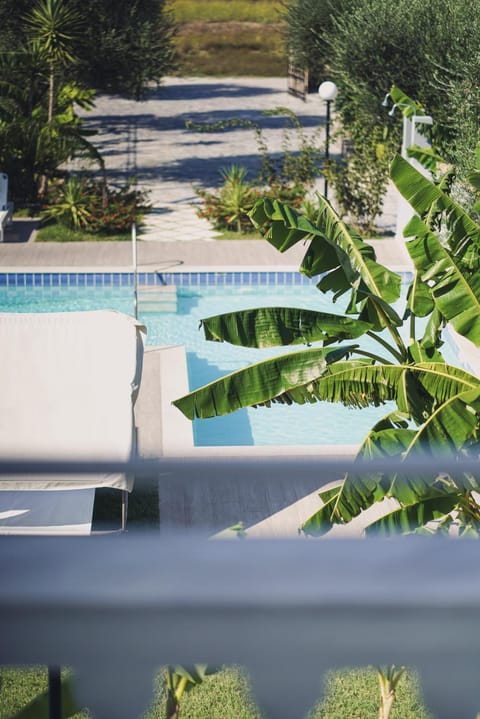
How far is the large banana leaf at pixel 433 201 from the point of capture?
19.0 ft

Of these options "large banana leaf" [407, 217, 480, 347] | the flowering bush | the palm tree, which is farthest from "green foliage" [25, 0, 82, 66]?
"large banana leaf" [407, 217, 480, 347]

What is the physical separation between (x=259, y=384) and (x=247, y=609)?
4.36 metres

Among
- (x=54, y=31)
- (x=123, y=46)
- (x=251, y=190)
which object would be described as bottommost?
(x=251, y=190)

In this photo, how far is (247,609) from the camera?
1238 millimetres

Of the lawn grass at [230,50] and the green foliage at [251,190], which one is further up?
the green foliage at [251,190]

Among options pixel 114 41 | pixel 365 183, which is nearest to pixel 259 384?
pixel 365 183

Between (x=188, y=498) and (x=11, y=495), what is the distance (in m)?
1.41

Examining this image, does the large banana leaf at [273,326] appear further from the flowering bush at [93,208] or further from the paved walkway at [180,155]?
the flowering bush at [93,208]

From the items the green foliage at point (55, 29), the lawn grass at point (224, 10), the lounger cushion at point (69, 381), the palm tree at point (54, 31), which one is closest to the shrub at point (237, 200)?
the palm tree at point (54, 31)

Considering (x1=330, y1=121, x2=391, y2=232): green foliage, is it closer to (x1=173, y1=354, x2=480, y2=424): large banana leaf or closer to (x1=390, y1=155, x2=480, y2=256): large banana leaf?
(x1=390, y1=155, x2=480, y2=256): large banana leaf

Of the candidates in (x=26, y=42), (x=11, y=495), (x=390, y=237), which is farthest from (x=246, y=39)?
(x=11, y=495)

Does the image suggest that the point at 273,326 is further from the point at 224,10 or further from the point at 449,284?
the point at 224,10

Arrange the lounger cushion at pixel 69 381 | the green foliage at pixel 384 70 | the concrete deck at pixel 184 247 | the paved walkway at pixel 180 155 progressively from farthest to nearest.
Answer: the green foliage at pixel 384 70 < the paved walkway at pixel 180 155 < the concrete deck at pixel 184 247 < the lounger cushion at pixel 69 381

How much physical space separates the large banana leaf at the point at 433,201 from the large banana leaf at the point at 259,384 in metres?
0.99
